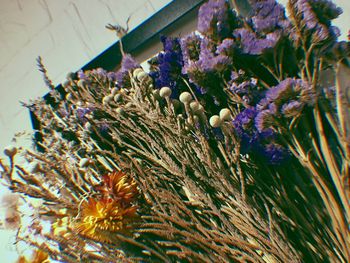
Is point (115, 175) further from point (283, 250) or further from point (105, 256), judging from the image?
point (283, 250)

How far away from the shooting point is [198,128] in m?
0.80

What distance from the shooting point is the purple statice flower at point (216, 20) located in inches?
34.0

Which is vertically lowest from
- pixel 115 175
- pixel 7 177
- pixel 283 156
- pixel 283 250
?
pixel 283 250

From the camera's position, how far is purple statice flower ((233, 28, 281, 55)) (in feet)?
2.65

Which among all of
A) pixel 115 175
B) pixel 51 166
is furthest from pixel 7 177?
pixel 115 175

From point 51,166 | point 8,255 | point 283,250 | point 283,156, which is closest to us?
point 283,250

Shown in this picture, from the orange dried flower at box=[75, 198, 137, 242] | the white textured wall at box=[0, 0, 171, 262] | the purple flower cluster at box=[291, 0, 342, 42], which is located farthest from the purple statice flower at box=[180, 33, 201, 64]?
the white textured wall at box=[0, 0, 171, 262]

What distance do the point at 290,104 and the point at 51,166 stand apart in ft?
1.71

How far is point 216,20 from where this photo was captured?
87 centimetres

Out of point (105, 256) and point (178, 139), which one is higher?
point (178, 139)

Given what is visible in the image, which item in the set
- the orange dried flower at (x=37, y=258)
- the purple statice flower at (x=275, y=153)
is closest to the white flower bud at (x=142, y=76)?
the purple statice flower at (x=275, y=153)

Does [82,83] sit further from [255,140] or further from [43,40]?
[43,40]

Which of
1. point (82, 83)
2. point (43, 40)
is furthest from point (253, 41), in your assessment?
point (43, 40)

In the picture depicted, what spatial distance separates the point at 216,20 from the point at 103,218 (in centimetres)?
47
